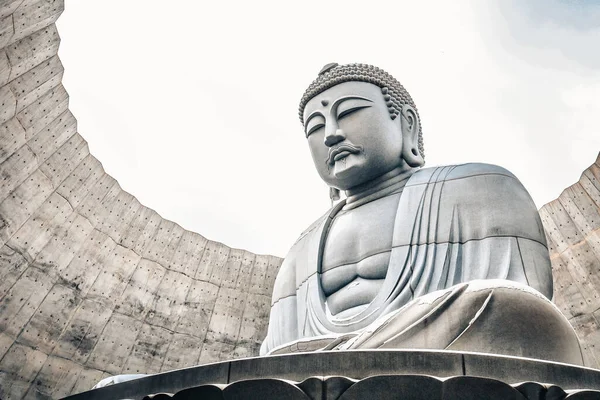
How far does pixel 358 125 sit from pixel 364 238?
1.02 m

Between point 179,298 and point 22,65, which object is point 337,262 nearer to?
point 179,298

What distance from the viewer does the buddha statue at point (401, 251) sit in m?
3.45

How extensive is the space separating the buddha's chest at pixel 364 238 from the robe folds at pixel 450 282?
14 cm

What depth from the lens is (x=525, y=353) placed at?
3.31 m

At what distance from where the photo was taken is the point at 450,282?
15.2ft

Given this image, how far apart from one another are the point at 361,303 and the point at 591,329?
3.61 m

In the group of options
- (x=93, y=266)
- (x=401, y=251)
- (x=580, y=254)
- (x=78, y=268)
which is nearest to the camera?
(x=401, y=251)

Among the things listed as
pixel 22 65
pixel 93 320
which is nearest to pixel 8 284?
pixel 93 320

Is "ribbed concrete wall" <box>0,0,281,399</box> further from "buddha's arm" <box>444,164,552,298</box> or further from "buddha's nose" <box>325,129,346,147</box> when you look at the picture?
"buddha's arm" <box>444,164,552,298</box>

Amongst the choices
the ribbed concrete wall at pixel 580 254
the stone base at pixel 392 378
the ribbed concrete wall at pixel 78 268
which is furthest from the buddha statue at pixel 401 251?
the ribbed concrete wall at pixel 580 254

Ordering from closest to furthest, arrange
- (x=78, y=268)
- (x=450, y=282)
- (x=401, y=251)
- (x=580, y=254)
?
(x=450, y=282), (x=401, y=251), (x=78, y=268), (x=580, y=254)

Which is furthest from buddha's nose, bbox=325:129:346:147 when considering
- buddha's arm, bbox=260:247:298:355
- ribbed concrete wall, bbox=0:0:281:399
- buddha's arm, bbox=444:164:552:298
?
ribbed concrete wall, bbox=0:0:281:399

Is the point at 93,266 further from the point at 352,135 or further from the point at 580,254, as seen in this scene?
the point at 580,254

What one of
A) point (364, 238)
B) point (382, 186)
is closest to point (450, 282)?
point (364, 238)
